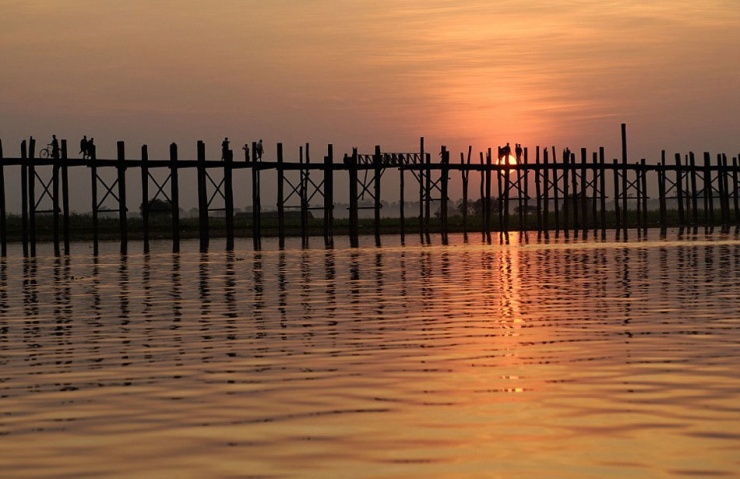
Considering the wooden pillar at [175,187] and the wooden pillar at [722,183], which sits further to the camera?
the wooden pillar at [722,183]

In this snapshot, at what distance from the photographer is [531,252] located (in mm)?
43938

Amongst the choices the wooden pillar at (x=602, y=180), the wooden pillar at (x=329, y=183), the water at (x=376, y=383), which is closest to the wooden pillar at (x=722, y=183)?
the wooden pillar at (x=602, y=180)

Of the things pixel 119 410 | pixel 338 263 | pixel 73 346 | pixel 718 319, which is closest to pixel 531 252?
pixel 338 263

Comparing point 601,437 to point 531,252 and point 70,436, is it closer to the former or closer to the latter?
point 70,436

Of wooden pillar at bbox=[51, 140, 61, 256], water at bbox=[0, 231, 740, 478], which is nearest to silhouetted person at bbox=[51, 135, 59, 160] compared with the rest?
wooden pillar at bbox=[51, 140, 61, 256]

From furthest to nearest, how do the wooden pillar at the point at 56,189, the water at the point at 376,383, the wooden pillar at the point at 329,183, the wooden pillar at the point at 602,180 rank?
1. the wooden pillar at the point at 602,180
2. the wooden pillar at the point at 329,183
3. the wooden pillar at the point at 56,189
4. the water at the point at 376,383

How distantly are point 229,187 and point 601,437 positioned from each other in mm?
42804

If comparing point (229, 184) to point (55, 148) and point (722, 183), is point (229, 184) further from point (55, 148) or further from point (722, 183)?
point (722, 183)

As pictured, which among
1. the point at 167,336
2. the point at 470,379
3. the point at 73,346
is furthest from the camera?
the point at 167,336

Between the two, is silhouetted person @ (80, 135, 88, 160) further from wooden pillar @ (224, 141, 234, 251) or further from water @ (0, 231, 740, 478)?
water @ (0, 231, 740, 478)

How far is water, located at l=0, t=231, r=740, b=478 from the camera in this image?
25.8ft

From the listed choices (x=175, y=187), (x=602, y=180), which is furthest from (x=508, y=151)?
(x=175, y=187)

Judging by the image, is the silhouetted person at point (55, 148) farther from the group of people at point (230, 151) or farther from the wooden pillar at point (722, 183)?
the wooden pillar at point (722, 183)

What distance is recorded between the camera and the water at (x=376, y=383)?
7.85 m
